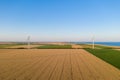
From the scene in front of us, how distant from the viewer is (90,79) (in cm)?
904

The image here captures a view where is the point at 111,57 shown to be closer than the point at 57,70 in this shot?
No

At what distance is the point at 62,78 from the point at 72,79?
1.93 ft

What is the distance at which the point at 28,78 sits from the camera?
361 inches

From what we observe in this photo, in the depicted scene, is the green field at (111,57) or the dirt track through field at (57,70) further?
the green field at (111,57)

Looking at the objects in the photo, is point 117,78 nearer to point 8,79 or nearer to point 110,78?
point 110,78

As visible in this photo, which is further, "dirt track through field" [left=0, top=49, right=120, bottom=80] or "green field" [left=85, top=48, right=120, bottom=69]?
"green field" [left=85, top=48, right=120, bottom=69]

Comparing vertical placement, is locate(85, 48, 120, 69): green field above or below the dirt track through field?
above

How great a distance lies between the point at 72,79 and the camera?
8992mm

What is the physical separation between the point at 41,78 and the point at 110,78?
159 inches

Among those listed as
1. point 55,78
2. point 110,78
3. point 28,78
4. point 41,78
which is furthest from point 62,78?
point 110,78

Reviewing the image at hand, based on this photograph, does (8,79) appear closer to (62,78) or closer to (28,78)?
(28,78)

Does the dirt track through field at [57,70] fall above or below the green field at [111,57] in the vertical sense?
below

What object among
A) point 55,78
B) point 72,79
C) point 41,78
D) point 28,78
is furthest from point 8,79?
point 72,79

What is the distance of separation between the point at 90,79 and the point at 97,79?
401 mm
